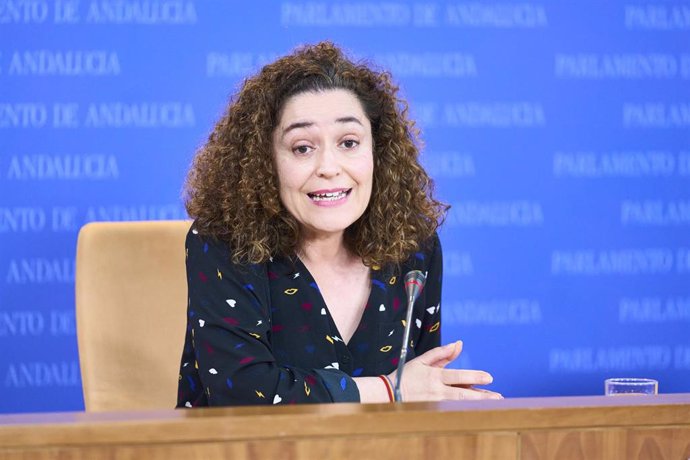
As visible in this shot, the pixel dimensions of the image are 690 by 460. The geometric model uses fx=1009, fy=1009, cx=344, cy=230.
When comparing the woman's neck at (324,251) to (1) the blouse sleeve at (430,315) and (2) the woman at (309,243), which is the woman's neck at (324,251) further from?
(1) the blouse sleeve at (430,315)

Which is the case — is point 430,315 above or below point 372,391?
above

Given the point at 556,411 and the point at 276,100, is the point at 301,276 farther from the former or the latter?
the point at 556,411

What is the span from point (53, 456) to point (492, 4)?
91.0 inches

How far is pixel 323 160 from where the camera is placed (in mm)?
1801

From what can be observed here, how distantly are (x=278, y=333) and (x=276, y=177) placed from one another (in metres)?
0.29

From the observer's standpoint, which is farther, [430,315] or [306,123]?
[430,315]

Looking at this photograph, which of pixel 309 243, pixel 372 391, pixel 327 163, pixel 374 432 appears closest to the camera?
pixel 374 432

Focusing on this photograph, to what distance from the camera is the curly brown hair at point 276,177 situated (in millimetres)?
1823

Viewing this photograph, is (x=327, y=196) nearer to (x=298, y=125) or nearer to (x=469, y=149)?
(x=298, y=125)

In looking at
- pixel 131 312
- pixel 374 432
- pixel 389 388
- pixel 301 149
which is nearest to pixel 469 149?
pixel 301 149

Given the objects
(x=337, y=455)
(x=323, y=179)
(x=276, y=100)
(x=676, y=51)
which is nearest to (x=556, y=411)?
(x=337, y=455)

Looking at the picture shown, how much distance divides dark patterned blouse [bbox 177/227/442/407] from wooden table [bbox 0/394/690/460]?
22.7 inches

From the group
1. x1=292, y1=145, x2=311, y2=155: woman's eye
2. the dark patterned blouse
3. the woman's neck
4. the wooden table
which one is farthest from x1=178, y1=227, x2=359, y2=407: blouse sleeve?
the wooden table

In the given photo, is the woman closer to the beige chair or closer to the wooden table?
the beige chair
